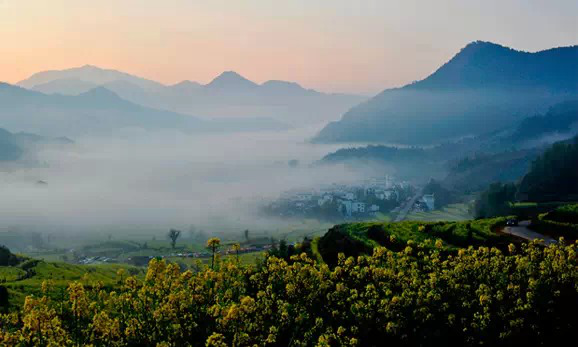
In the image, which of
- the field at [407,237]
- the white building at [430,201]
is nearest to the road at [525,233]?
the field at [407,237]

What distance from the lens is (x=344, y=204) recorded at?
169250 mm

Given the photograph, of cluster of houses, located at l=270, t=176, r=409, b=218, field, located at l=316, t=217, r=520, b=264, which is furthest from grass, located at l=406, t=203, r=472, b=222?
field, located at l=316, t=217, r=520, b=264

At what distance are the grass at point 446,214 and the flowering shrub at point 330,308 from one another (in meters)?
98.3

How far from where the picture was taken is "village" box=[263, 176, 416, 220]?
166250 millimetres

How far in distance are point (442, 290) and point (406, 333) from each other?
2766 mm

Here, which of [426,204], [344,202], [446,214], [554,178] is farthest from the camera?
[344,202]

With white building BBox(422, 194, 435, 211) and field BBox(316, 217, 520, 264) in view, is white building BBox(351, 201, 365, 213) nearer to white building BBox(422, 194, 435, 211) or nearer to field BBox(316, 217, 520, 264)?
white building BBox(422, 194, 435, 211)

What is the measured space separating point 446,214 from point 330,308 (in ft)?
383

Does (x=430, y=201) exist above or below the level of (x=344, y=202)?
below

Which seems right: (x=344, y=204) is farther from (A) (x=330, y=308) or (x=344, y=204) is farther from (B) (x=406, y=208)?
(A) (x=330, y=308)

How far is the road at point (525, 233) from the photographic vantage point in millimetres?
37469

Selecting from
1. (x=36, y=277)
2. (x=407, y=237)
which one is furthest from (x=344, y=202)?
(x=407, y=237)

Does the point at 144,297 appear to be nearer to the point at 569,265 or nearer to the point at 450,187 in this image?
the point at 569,265

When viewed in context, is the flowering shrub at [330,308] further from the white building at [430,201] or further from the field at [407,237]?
→ the white building at [430,201]
